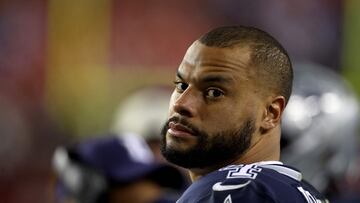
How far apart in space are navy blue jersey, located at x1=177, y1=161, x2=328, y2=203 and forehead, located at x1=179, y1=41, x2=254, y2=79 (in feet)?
0.69

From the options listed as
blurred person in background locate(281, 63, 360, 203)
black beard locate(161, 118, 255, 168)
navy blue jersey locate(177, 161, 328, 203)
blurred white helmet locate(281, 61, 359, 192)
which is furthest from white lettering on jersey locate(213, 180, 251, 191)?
blurred white helmet locate(281, 61, 359, 192)

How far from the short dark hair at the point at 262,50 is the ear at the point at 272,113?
0.02 metres

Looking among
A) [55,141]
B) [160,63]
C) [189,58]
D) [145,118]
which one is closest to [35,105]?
[55,141]

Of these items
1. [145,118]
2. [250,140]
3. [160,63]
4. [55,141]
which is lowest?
[55,141]

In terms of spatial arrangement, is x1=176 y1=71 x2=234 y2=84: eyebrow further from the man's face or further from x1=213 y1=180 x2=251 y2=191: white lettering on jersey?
x1=213 y1=180 x2=251 y2=191: white lettering on jersey

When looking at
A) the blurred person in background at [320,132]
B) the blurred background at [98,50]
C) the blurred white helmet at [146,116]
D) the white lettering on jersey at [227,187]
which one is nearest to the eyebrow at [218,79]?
the white lettering on jersey at [227,187]

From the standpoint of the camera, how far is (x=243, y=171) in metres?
2.27

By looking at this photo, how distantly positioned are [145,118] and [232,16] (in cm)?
328

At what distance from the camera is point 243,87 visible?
7.84ft

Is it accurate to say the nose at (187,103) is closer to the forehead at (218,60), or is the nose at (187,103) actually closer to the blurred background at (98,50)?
the forehead at (218,60)

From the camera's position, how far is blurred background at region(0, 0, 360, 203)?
8406 mm

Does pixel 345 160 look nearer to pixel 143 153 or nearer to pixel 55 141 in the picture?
pixel 143 153

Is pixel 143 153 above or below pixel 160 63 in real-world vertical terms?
above

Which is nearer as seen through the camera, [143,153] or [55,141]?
[143,153]
